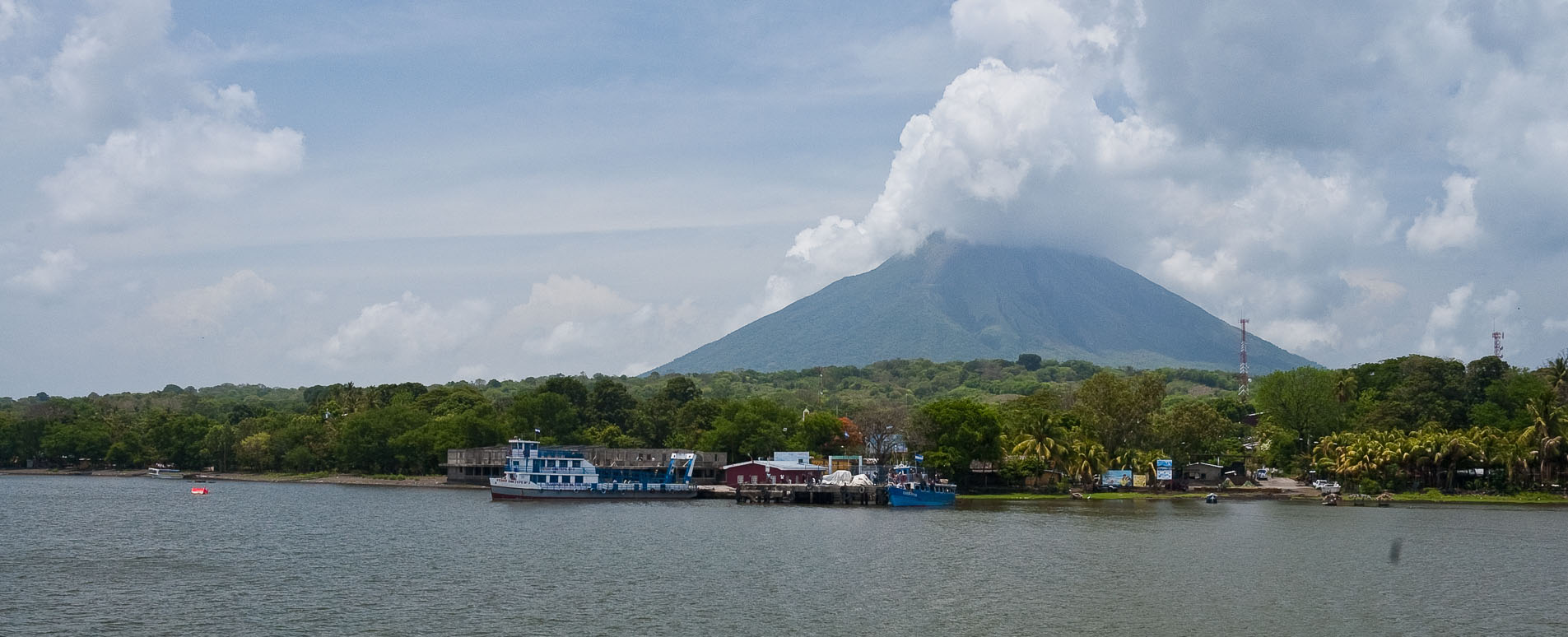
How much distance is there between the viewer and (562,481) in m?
96.4

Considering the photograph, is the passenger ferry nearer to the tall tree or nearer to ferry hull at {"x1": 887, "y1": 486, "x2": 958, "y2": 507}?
ferry hull at {"x1": 887, "y1": 486, "x2": 958, "y2": 507}

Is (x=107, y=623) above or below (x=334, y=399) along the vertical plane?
below

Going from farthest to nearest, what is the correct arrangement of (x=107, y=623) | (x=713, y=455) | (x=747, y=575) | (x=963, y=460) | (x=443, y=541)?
(x=713, y=455) < (x=963, y=460) < (x=443, y=541) < (x=747, y=575) < (x=107, y=623)

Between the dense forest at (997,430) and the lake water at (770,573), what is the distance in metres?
18.9

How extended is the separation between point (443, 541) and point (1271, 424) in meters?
93.2

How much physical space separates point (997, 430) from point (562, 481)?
3431cm

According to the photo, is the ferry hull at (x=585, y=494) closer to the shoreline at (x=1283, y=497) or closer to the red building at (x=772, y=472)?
the red building at (x=772, y=472)

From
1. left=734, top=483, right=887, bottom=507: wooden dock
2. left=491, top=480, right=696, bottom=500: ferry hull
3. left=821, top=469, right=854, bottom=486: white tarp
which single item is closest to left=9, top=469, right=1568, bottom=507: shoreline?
left=734, top=483, right=887, bottom=507: wooden dock

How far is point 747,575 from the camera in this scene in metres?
44.4

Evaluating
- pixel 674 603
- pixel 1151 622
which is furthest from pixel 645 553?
pixel 1151 622

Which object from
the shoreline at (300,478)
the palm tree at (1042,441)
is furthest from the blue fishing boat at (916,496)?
the shoreline at (300,478)

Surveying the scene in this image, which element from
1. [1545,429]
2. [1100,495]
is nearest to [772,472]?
[1100,495]

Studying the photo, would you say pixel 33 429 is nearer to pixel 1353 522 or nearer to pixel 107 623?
pixel 107 623

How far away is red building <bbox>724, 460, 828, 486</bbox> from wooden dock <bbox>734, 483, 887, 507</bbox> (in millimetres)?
6829
